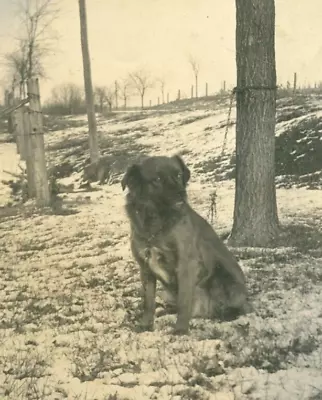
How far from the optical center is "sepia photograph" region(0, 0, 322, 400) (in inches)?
119

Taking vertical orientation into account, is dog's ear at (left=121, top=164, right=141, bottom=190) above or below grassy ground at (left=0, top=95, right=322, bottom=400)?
above

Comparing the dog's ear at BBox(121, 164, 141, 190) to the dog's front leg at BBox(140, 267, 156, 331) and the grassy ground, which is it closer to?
the dog's front leg at BBox(140, 267, 156, 331)

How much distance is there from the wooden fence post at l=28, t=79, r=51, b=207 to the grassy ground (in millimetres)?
2736

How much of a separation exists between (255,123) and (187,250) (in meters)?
2.92

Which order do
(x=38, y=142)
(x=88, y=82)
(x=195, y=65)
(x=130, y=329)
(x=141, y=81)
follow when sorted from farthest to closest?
(x=88, y=82) → (x=141, y=81) → (x=195, y=65) → (x=38, y=142) → (x=130, y=329)

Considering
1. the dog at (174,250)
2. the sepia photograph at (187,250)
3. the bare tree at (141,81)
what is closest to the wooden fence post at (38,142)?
the sepia photograph at (187,250)

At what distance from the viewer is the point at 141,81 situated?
1268cm

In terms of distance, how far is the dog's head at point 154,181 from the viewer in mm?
3584

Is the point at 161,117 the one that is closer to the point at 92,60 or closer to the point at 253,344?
the point at 92,60

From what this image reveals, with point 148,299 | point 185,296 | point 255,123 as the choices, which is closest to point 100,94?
point 255,123

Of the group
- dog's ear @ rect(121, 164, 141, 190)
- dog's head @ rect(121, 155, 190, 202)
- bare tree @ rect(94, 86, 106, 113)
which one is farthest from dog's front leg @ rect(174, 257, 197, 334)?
bare tree @ rect(94, 86, 106, 113)

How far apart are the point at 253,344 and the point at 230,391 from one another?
25.9 inches

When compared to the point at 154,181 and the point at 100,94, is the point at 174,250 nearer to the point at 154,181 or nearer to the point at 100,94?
the point at 154,181

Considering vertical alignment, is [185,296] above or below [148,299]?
above
